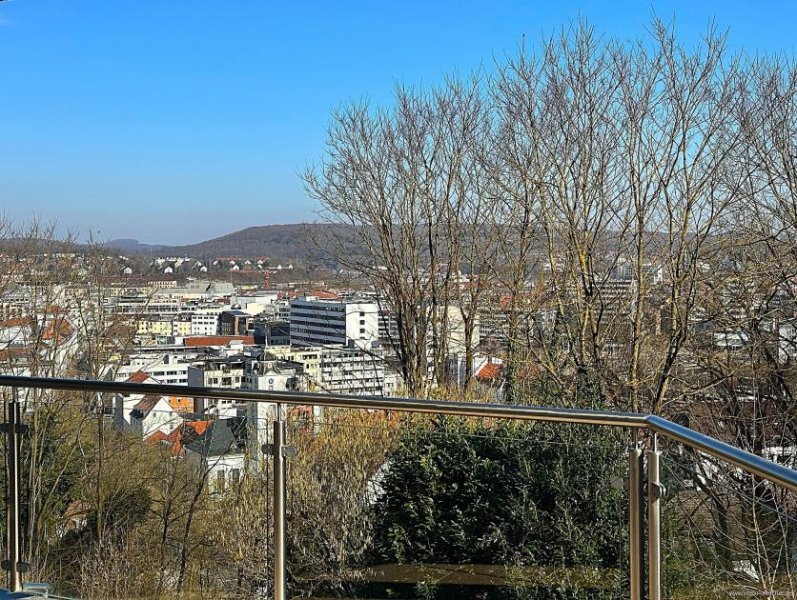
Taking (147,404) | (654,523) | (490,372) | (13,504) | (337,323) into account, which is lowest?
(490,372)

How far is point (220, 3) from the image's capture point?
1471cm

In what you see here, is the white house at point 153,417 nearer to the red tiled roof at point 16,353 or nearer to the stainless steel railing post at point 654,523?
the stainless steel railing post at point 654,523

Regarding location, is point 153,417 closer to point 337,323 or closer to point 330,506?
point 330,506

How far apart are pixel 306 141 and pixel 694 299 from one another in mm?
7099

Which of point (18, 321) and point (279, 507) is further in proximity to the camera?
point (18, 321)

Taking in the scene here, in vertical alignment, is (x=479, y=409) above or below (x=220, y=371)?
above

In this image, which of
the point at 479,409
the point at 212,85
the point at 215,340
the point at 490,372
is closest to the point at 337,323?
the point at 215,340

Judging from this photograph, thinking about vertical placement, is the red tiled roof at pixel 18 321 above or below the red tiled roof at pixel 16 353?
above

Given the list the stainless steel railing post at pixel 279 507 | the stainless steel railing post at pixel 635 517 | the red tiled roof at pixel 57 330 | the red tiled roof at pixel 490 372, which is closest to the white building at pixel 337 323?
the red tiled roof at pixel 490 372

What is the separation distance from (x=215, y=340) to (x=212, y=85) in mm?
6921

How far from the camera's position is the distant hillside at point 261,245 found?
1381 centimetres

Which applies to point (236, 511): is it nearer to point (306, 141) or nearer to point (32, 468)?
point (32, 468)

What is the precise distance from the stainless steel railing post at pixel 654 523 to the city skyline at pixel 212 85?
846 centimetres

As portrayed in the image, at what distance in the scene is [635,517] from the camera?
2371 mm
